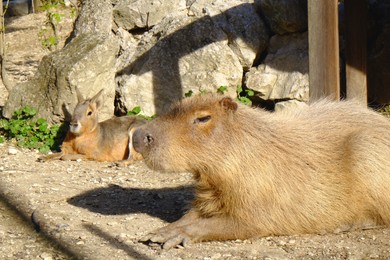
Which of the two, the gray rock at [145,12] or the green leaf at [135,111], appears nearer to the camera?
the green leaf at [135,111]

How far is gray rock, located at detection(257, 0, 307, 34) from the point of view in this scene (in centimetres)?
909

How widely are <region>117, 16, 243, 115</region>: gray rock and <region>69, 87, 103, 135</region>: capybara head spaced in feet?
2.09

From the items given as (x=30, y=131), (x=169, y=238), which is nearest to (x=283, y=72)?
(x=30, y=131)

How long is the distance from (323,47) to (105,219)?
2.48 metres

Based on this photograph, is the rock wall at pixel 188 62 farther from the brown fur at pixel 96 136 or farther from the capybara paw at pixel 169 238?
the capybara paw at pixel 169 238

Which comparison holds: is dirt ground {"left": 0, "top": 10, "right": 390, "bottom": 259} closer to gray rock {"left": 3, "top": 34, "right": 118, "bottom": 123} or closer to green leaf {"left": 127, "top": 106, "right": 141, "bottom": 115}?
gray rock {"left": 3, "top": 34, "right": 118, "bottom": 123}

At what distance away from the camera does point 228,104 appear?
515 cm

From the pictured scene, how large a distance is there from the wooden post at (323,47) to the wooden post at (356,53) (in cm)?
137

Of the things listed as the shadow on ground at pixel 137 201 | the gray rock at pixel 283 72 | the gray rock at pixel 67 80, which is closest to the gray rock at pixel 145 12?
the gray rock at pixel 67 80

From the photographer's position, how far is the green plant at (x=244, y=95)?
9219 mm

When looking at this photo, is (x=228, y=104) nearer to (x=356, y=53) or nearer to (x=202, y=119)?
(x=202, y=119)

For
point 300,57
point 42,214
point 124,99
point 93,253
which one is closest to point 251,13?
point 300,57

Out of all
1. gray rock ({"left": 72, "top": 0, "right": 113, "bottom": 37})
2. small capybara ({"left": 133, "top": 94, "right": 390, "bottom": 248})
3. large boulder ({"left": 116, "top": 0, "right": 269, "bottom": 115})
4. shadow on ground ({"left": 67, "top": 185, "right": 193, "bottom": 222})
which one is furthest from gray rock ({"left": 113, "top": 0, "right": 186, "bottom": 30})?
small capybara ({"left": 133, "top": 94, "right": 390, "bottom": 248})

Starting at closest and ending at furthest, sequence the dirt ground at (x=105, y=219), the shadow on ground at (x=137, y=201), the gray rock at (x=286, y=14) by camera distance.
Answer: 1. the dirt ground at (x=105, y=219)
2. the shadow on ground at (x=137, y=201)
3. the gray rock at (x=286, y=14)
